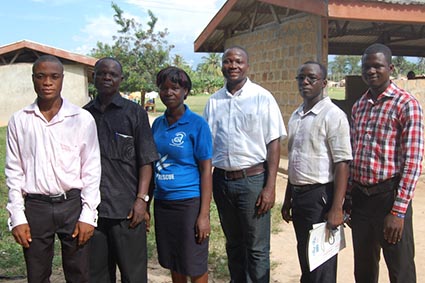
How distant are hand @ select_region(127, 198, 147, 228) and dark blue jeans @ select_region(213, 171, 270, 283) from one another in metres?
0.66

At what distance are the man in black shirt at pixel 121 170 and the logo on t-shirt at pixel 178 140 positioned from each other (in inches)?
5.2

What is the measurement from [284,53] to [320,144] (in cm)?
602

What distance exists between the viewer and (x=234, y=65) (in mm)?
3021

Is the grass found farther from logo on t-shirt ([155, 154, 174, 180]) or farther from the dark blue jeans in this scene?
logo on t-shirt ([155, 154, 174, 180])

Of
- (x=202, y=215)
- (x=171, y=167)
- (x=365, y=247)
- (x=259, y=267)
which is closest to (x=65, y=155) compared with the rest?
(x=171, y=167)

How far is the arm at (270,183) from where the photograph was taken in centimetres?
293

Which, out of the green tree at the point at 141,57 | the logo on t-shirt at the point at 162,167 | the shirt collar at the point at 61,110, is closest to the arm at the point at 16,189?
the shirt collar at the point at 61,110

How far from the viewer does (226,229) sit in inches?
125

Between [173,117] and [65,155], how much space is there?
2.23ft

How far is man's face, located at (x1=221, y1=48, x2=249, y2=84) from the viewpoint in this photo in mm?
3016

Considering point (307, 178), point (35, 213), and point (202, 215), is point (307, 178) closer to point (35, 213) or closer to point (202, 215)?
point (202, 215)

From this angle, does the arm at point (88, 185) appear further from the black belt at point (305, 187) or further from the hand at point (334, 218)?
the hand at point (334, 218)

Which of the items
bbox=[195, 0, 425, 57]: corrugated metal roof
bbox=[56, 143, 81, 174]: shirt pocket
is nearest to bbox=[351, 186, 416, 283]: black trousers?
bbox=[56, 143, 81, 174]: shirt pocket

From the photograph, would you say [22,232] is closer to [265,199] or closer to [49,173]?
[49,173]
